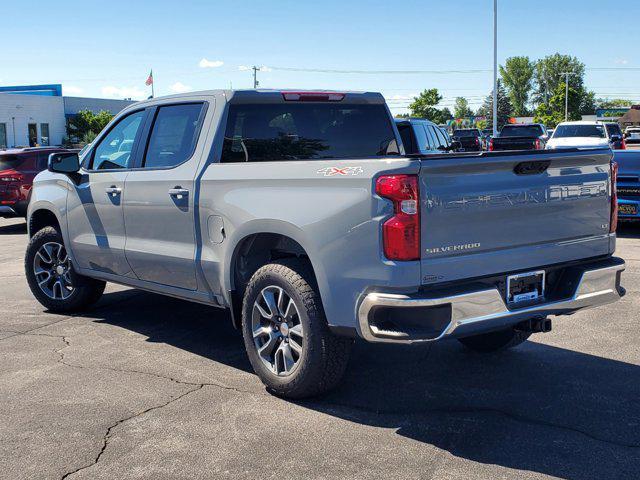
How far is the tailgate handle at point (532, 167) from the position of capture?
447 cm

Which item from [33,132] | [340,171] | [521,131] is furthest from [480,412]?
[33,132]

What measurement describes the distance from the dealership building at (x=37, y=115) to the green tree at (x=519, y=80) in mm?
120627

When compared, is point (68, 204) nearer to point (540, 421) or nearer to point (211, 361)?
point (211, 361)

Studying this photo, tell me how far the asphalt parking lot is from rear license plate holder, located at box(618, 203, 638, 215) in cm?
607

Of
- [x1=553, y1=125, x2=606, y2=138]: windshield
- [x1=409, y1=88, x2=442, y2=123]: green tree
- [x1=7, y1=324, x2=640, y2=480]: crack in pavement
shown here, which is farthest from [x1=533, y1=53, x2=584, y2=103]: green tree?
[x1=7, y1=324, x2=640, y2=480]: crack in pavement

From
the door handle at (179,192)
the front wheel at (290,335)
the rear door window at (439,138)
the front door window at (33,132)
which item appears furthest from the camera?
the front door window at (33,132)

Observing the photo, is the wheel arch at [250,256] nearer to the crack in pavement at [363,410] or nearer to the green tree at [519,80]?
the crack in pavement at [363,410]

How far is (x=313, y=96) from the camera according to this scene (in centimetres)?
592

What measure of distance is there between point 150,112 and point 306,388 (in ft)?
9.01

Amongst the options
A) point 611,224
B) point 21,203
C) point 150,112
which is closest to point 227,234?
point 150,112

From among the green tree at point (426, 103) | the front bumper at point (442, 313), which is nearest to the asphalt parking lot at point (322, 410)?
the front bumper at point (442, 313)

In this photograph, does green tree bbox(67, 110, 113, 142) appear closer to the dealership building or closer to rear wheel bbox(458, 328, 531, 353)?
the dealership building

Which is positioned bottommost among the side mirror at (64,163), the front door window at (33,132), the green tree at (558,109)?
the side mirror at (64,163)

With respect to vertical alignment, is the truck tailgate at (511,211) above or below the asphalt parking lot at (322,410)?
above
